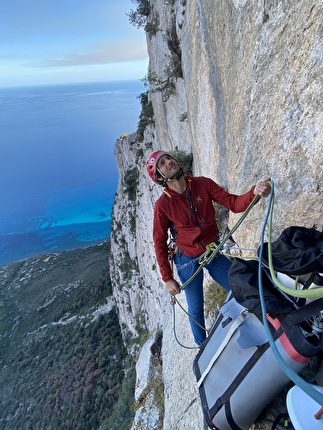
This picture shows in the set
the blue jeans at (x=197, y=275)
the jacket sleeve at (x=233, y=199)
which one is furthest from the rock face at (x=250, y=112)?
the blue jeans at (x=197, y=275)

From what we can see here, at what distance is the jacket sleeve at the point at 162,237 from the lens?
3783 millimetres

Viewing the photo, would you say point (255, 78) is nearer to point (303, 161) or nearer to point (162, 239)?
point (303, 161)

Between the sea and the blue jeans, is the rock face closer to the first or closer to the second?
the blue jeans

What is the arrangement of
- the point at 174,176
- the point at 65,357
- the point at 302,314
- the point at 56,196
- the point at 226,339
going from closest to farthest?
1. the point at 302,314
2. the point at 226,339
3. the point at 174,176
4. the point at 65,357
5. the point at 56,196

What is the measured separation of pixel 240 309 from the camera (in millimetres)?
2820

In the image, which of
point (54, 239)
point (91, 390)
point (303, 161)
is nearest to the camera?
point (303, 161)

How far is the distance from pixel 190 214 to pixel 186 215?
0.05 m

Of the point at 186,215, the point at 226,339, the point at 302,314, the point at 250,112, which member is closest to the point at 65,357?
the point at 186,215

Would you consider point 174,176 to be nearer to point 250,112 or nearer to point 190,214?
point 190,214

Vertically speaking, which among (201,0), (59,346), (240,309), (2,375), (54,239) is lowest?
(54,239)

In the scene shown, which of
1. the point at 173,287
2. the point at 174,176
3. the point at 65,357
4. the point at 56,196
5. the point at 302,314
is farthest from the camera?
the point at 56,196

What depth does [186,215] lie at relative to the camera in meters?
3.80

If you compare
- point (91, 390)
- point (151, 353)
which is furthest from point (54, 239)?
point (151, 353)

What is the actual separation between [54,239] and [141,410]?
8872 cm
